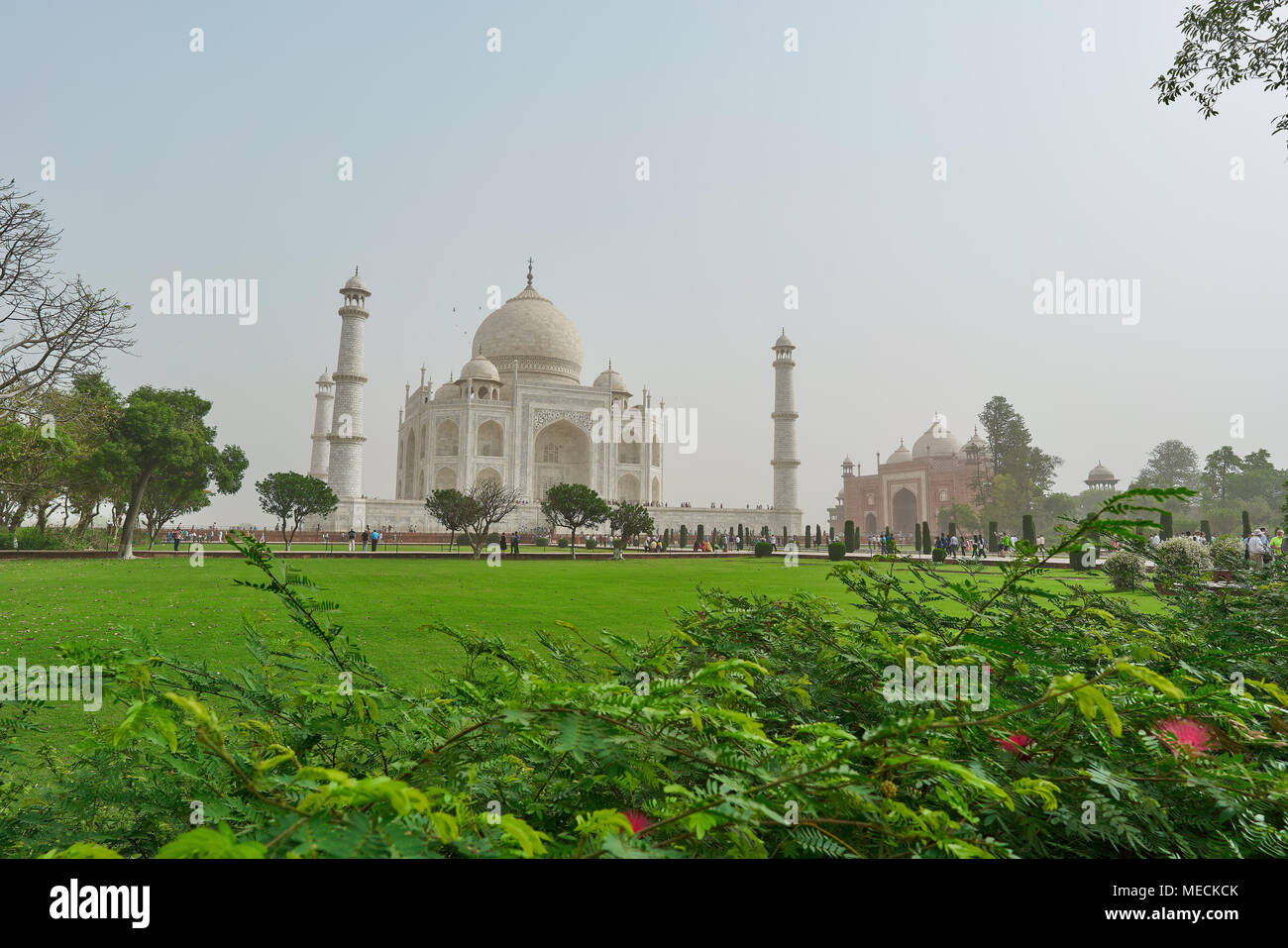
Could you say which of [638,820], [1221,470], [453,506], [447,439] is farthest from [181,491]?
[1221,470]

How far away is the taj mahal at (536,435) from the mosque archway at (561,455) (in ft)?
0.19

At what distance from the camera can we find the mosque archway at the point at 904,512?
4953cm

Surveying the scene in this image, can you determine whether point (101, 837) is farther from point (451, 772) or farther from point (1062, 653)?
point (1062, 653)

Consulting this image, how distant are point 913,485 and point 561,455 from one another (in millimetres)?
24153

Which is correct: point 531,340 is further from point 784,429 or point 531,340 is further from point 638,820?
point 638,820

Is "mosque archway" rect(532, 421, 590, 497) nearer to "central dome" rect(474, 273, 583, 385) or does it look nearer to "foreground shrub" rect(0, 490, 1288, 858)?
"central dome" rect(474, 273, 583, 385)

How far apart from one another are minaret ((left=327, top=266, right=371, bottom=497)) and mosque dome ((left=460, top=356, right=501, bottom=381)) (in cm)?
815

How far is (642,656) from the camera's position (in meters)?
1.55

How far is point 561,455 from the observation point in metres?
42.2

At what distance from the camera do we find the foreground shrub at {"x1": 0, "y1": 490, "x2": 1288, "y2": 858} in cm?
68

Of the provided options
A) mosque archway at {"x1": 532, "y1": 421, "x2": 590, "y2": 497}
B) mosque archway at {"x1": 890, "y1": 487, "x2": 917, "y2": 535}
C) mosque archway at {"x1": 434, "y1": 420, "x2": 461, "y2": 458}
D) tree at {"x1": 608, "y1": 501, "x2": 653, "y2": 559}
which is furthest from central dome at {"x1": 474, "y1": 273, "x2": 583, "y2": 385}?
mosque archway at {"x1": 890, "y1": 487, "x2": 917, "y2": 535}

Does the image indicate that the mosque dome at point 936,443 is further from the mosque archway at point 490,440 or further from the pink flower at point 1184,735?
the pink flower at point 1184,735
